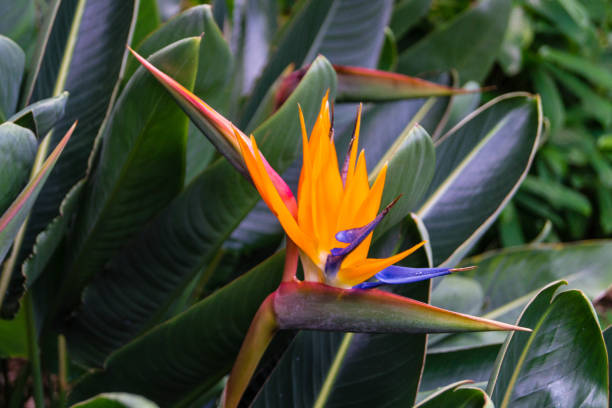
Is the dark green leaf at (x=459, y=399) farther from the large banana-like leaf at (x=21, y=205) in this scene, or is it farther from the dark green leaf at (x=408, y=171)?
the large banana-like leaf at (x=21, y=205)

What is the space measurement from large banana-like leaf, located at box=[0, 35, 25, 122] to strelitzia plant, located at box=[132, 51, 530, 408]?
0.26m

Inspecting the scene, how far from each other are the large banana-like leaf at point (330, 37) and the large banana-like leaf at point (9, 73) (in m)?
0.30

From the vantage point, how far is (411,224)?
549 mm

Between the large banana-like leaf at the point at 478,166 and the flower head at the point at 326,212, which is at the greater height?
the flower head at the point at 326,212

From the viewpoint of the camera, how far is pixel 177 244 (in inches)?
25.0

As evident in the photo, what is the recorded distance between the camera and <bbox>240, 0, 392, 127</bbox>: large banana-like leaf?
797 millimetres

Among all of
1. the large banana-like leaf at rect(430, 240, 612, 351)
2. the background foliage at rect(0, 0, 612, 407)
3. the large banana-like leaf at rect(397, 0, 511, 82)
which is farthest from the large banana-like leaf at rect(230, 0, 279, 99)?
the large banana-like leaf at rect(430, 240, 612, 351)

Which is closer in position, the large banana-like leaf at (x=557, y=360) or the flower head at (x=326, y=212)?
the flower head at (x=326, y=212)

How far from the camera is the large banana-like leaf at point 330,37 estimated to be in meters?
0.80

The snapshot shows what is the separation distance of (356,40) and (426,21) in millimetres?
1152

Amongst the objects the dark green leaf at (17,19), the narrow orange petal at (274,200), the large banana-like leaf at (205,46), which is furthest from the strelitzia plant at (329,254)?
the dark green leaf at (17,19)

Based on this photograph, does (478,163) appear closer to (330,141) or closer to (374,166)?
(374,166)

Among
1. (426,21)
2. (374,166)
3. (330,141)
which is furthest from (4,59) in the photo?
(426,21)

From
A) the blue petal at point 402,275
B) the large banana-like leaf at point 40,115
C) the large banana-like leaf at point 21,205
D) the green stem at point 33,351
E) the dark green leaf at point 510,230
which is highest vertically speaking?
the large banana-like leaf at point 40,115
